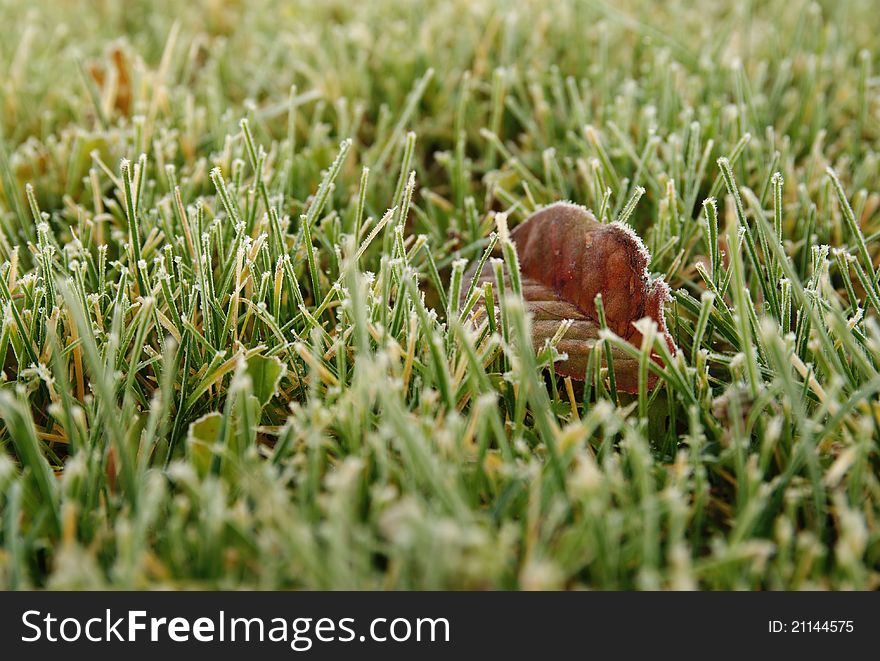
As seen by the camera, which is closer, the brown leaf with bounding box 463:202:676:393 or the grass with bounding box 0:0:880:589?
the grass with bounding box 0:0:880:589

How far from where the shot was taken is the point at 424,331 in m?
0.97

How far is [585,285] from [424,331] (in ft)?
0.88

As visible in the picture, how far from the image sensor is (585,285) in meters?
1.12

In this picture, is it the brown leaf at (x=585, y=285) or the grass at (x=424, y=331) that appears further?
the brown leaf at (x=585, y=285)

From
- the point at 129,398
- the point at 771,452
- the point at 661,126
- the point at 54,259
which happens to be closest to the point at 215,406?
the point at 129,398

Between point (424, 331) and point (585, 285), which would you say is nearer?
point (424, 331)

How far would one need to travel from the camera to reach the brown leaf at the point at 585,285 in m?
1.05

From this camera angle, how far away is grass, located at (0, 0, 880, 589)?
0.79 m

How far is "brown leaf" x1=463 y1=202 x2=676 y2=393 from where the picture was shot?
1051 millimetres

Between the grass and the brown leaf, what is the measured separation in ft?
0.13

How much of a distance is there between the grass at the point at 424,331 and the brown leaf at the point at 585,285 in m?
0.04

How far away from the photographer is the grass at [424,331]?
79 centimetres

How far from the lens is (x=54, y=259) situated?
1.26 m

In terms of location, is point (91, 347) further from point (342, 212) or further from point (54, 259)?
point (342, 212)
